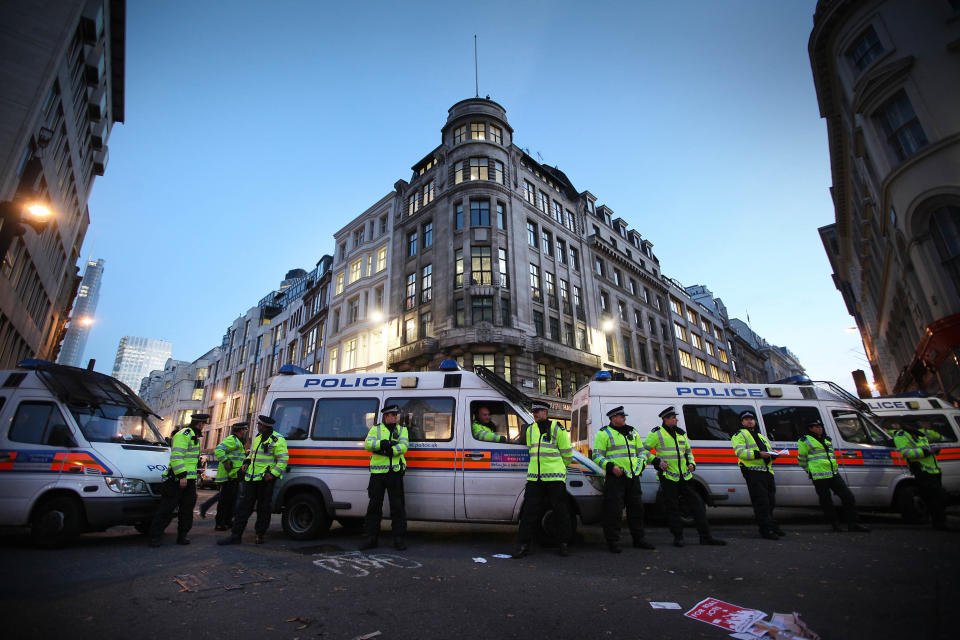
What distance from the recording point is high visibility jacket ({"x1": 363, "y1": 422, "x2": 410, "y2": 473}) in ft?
21.5

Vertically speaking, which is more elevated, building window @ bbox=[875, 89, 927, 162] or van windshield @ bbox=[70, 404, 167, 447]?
building window @ bbox=[875, 89, 927, 162]

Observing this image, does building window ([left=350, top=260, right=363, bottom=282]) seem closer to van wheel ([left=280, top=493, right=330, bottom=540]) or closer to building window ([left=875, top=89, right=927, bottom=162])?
van wheel ([left=280, top=493, right=330, bottom=540])

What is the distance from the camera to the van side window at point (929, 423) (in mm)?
Result: 9978

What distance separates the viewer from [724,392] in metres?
9.38

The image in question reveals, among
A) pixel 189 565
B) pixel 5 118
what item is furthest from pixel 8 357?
pixel 189 565

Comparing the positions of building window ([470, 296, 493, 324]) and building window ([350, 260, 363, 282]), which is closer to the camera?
building window ([470, 296, 493, 324])

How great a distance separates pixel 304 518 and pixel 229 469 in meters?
1.65

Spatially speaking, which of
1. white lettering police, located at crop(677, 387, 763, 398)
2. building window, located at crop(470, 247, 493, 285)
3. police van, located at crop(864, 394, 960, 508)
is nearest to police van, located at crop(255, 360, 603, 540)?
white lettering police, located at crop(677, 387, 763, 398)

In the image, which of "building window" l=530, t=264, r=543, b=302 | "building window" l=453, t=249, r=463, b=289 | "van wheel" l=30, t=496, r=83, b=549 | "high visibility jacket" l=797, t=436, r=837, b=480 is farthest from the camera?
"building window" l=530, t=264, r=543, b=302

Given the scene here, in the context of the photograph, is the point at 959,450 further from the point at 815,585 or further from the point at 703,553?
the point at 815,585

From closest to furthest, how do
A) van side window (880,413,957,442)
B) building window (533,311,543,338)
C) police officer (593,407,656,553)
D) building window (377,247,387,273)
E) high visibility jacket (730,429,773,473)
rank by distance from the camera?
police officer (593,407,656,553) < high visibility jacket (730,429,773,473) < van side window (880,413,957,442) < building window (533,311,543,338) < building window (377,247,387,273)

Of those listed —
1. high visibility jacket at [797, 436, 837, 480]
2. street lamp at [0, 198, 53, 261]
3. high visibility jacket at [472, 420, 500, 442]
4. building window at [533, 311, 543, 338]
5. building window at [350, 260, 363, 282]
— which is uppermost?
building window at [350, 260, 363, 282]

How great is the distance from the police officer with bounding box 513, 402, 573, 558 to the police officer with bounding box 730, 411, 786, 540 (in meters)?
3.29

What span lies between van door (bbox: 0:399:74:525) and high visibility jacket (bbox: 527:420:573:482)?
7114 mm
